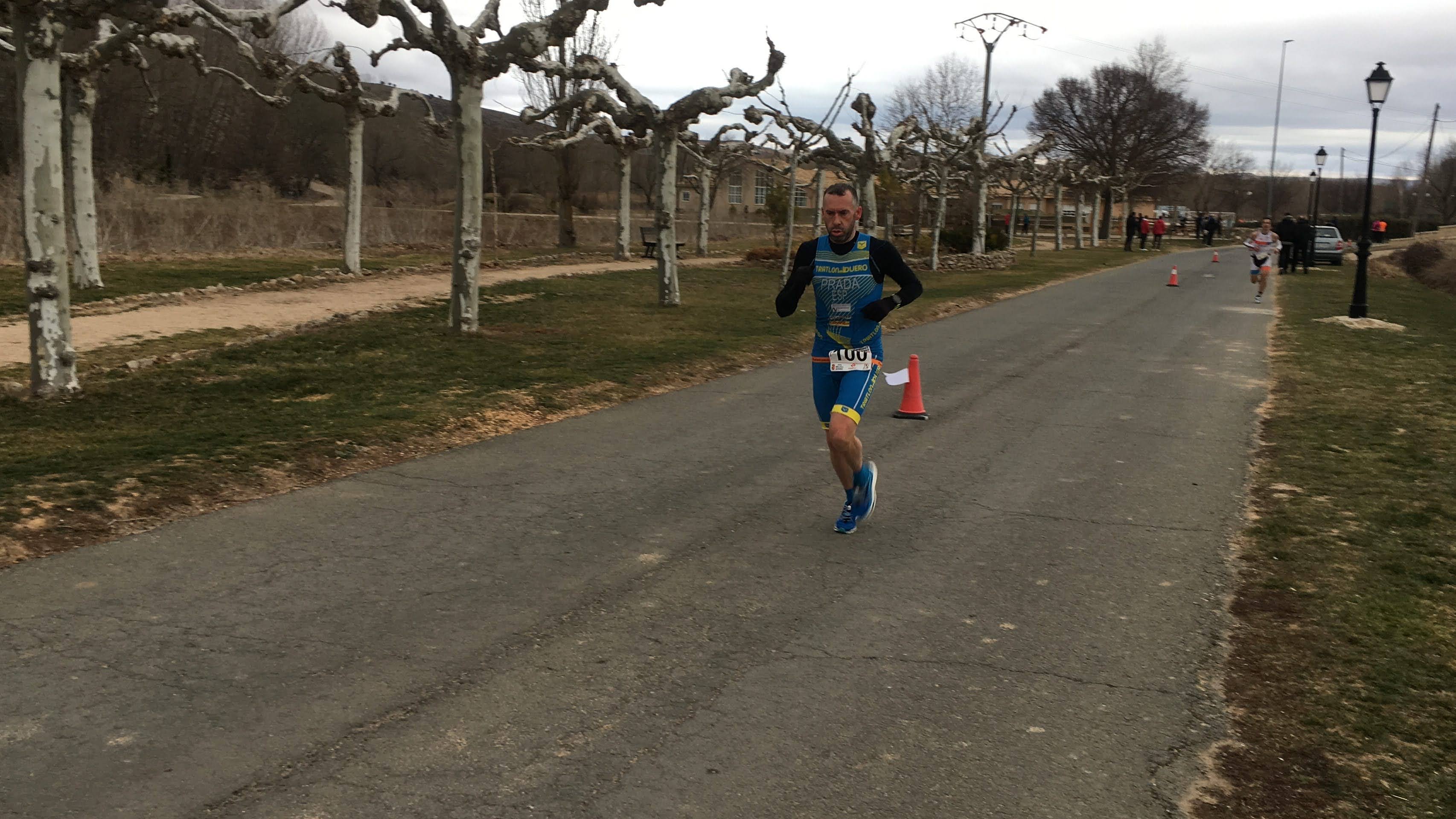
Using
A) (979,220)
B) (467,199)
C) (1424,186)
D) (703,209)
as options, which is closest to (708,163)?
(703,209)

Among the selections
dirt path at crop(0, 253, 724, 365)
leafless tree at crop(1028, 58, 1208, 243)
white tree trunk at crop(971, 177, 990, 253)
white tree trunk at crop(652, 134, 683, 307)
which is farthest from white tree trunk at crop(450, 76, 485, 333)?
leafless tree at crop(1028, 58, 1208, 243)

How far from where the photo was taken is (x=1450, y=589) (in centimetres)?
576

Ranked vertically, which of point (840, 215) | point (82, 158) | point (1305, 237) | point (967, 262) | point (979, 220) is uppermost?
point (979, 220)

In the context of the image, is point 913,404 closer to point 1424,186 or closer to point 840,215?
point 840,215

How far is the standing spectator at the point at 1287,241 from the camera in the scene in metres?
35.9

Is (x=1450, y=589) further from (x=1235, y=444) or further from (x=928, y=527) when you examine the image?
(x=1235, y=444)

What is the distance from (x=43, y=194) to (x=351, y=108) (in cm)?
1335

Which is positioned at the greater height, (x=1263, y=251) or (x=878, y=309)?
(x=1263, y=251)

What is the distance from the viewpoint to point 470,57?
14.0 metres

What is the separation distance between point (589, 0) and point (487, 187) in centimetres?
5586

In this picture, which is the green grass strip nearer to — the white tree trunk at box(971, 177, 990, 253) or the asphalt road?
the asphalt road

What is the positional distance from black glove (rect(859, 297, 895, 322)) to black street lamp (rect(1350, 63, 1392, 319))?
1721 cm

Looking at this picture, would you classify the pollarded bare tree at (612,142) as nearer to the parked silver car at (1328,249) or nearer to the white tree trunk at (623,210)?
the white tree trunk at (623,210)

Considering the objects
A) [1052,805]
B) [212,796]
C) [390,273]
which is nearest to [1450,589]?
[1052,805]
